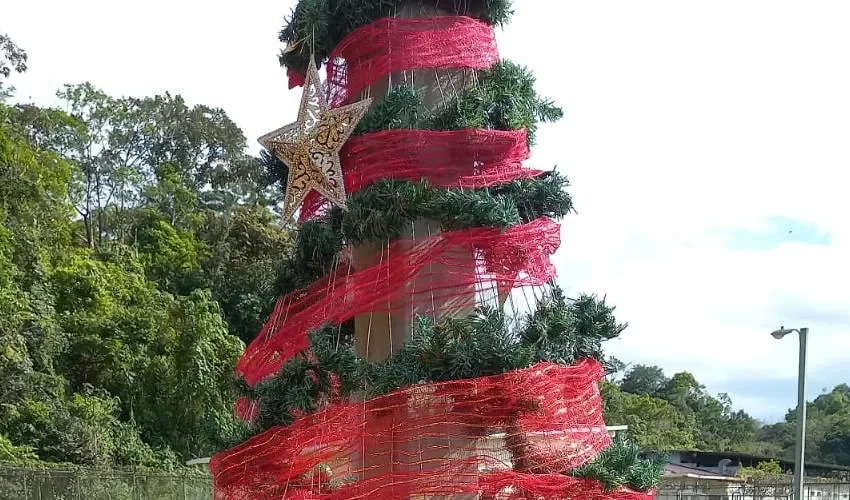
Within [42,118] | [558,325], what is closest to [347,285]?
[558,325]

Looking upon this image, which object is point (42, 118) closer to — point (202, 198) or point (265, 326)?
point (202, 198)

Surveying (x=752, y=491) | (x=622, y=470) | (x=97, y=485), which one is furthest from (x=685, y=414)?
(x=622, y=470)

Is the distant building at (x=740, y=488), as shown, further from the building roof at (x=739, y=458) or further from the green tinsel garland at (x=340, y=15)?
the building roof at (x=739, y=458)

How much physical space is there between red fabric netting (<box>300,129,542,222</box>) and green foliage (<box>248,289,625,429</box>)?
575 mm

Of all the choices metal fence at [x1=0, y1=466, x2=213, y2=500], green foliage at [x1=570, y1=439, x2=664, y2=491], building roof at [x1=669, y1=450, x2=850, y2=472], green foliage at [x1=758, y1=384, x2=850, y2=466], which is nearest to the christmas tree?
green foliage at [x1=570, y1=439, x2=664, y2=491]

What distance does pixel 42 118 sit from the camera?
24703mm

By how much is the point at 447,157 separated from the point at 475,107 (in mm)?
233

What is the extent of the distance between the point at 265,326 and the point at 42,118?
23.2 meters

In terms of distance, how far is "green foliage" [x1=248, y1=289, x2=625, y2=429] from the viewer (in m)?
3.23

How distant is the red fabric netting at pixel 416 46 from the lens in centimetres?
382

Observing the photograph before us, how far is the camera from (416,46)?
12.6 ft

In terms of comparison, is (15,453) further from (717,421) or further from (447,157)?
(717,421)

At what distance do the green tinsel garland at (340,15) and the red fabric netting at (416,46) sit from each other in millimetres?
79

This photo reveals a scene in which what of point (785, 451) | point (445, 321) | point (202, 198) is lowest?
point (785, 451)
